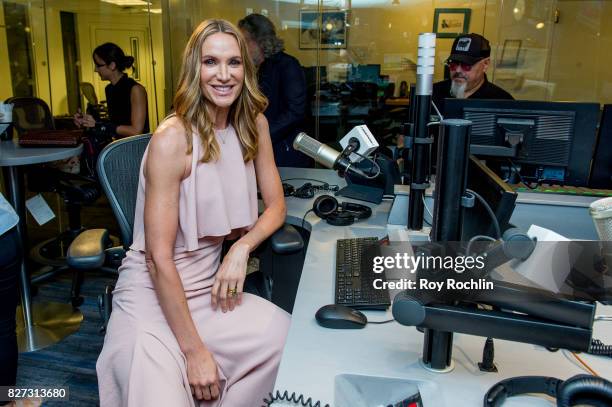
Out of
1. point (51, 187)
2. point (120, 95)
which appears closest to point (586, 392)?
point (51, 187)

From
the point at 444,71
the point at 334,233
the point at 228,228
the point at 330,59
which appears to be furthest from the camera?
the point at 330,59

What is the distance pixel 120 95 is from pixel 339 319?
2.98 m

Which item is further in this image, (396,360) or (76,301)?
(76,301)

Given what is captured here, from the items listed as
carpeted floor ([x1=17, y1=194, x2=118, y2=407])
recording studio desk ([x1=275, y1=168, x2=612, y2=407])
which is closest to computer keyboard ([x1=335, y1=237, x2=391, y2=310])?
recording studio desk ([x1=275, y1=168, x2=612, y2=407])

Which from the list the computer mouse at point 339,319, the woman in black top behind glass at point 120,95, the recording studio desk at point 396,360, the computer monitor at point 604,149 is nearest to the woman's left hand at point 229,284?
the recording studio desk at point 396,360

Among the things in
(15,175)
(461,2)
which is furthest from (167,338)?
(461,2)

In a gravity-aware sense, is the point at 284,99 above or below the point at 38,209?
above

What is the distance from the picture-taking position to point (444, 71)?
4.64 meters

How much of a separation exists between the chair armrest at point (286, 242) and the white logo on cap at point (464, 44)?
1841 mm

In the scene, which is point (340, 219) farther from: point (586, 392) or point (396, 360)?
point (586, 392)

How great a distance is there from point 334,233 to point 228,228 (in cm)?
42

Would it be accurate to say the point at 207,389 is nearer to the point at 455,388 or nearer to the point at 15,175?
the point at 455,388

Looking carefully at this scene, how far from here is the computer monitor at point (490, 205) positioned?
42.0 inches

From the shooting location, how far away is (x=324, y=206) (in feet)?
6.55
